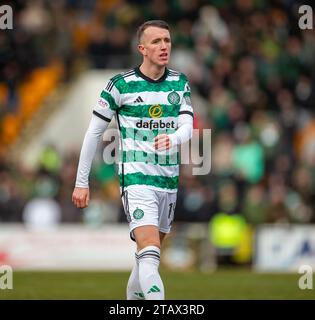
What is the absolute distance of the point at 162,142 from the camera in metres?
9.92

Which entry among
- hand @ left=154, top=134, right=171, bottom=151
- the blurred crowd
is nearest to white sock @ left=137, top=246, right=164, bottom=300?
hand @ left=154, top=134, right=171, bottom=151

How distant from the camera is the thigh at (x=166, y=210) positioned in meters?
10.4

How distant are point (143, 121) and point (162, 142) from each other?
0.51 meters

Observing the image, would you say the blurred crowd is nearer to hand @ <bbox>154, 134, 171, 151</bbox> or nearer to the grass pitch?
the grass pitch

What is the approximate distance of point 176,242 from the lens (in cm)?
2103

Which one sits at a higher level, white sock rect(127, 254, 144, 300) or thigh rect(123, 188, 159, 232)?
thigh rect(123, 188, 159, 232)

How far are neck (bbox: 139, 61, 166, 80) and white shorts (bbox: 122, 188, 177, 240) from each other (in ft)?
3.53

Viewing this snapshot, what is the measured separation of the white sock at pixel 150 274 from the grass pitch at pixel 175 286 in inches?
116

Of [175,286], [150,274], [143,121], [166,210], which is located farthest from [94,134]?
[175,286]

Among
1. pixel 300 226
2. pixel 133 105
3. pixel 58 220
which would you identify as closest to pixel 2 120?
pixel 58 220

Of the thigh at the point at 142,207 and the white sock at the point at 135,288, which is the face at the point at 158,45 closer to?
the thigh at the point at 142,207

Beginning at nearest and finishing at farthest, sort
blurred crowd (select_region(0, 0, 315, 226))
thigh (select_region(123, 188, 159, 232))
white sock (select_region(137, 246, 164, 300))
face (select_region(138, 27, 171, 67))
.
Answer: white sock (select_region(137, 246, 164, 300))
thigh (select_region(123, 188, 159, 232))
face (select_region(138, 27, 171, 67))
blurred crowd (select_region(0, 0, 315, 226))

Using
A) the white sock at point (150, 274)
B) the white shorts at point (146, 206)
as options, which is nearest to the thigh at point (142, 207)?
the white shorts at point (146, 206)

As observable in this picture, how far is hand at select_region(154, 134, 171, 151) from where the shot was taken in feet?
32.6
